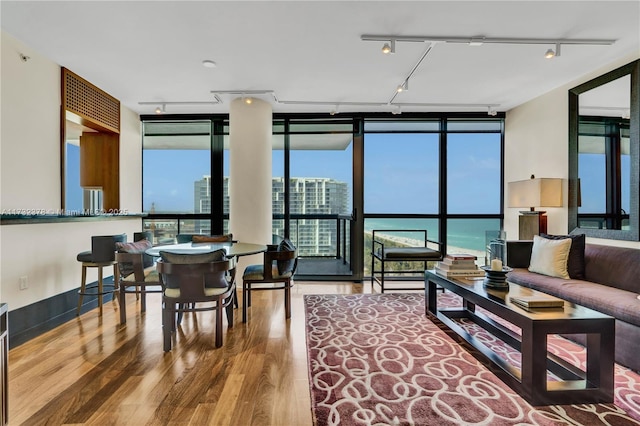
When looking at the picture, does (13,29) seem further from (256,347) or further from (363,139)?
(363,139)

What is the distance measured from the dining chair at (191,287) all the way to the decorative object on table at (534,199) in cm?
367

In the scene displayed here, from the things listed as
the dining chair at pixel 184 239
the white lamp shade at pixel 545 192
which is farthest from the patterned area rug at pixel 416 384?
the dining chair at pixel 184 239

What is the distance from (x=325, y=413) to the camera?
5.65 feet

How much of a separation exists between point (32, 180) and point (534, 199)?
18.2ft

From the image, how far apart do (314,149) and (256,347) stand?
3.26 metres

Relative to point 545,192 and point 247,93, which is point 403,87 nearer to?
point 247,93

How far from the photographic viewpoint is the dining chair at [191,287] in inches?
96.9

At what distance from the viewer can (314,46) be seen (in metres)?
2.91

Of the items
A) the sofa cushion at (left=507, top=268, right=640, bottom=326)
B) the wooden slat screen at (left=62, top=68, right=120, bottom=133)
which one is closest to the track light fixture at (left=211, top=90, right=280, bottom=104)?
the wooden slat screen at (left=62, top=68, right=120, bottom=133)

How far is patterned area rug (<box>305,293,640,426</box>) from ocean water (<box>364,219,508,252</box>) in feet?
6.71

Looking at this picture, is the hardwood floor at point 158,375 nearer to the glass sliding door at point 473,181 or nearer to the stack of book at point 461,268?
the stack of book at point 461,268

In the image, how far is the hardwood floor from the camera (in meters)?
1.73

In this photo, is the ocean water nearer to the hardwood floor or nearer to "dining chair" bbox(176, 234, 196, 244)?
the hardwood floor

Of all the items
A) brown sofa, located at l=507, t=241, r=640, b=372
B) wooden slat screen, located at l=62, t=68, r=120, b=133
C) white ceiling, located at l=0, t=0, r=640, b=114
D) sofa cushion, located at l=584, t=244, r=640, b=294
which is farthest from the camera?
wooden slat screen, located at l=62, t=68, r=120, b=133
